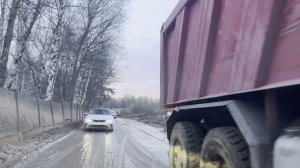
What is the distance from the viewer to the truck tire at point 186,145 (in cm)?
613

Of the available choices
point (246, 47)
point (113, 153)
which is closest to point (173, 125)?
point (246, 47)

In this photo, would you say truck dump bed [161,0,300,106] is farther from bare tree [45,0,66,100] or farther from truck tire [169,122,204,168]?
bare tree [45,0,66,100]

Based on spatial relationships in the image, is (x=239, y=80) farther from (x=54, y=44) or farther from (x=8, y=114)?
(x=54, y=44)

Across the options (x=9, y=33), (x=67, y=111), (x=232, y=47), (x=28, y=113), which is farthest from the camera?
(x=67, y=111)

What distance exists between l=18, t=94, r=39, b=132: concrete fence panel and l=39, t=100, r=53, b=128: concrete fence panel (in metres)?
1.76

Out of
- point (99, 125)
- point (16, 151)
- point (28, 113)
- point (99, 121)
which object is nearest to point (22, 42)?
point (28, 113)

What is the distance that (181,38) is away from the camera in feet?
23.4

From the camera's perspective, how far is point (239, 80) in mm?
4434

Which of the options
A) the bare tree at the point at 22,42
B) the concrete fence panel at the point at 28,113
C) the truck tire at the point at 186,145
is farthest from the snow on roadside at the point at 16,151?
the truck tire at the point at 186,145

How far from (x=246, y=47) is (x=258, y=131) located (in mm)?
788

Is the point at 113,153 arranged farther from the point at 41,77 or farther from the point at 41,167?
the point at 41,77

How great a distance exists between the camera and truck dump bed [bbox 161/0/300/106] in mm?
3537

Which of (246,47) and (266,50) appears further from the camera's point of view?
(246,47)

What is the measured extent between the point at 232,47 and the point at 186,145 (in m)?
2.03
